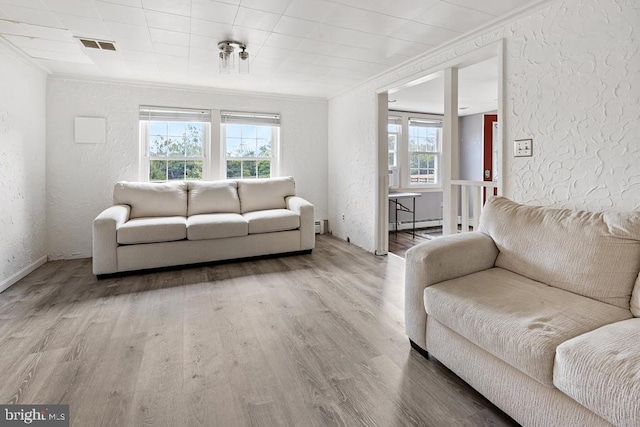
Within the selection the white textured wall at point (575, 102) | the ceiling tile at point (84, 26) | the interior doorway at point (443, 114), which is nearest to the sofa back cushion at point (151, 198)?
the ceiling tile at point (84, 26)

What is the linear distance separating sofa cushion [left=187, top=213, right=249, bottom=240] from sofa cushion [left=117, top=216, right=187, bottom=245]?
0.31 ft

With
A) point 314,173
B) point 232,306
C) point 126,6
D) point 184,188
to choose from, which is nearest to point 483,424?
point 232,306

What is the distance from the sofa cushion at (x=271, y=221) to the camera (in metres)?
3.91

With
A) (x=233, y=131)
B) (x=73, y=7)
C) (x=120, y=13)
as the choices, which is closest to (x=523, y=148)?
(x=120, y=13)

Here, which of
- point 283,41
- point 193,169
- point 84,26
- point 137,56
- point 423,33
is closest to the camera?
point 84,26

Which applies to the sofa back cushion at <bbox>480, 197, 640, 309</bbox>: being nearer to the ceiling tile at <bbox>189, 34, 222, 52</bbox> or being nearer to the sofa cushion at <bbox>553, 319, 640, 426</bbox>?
the sofa cushion at <bbox>553, 319, 640, 426</bbox>

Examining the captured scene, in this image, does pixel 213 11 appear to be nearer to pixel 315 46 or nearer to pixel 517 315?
pixel 315 46

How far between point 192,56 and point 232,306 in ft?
7.95

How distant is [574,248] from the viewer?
5.55 feet

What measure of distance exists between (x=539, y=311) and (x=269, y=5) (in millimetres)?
2397

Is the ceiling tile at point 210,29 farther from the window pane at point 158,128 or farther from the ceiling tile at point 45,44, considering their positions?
the window pane at point 158,128

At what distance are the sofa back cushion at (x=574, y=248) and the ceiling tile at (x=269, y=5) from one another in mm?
1999

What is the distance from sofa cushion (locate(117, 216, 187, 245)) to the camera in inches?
131

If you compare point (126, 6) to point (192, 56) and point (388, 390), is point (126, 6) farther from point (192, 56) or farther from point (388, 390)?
point (388, 390)
